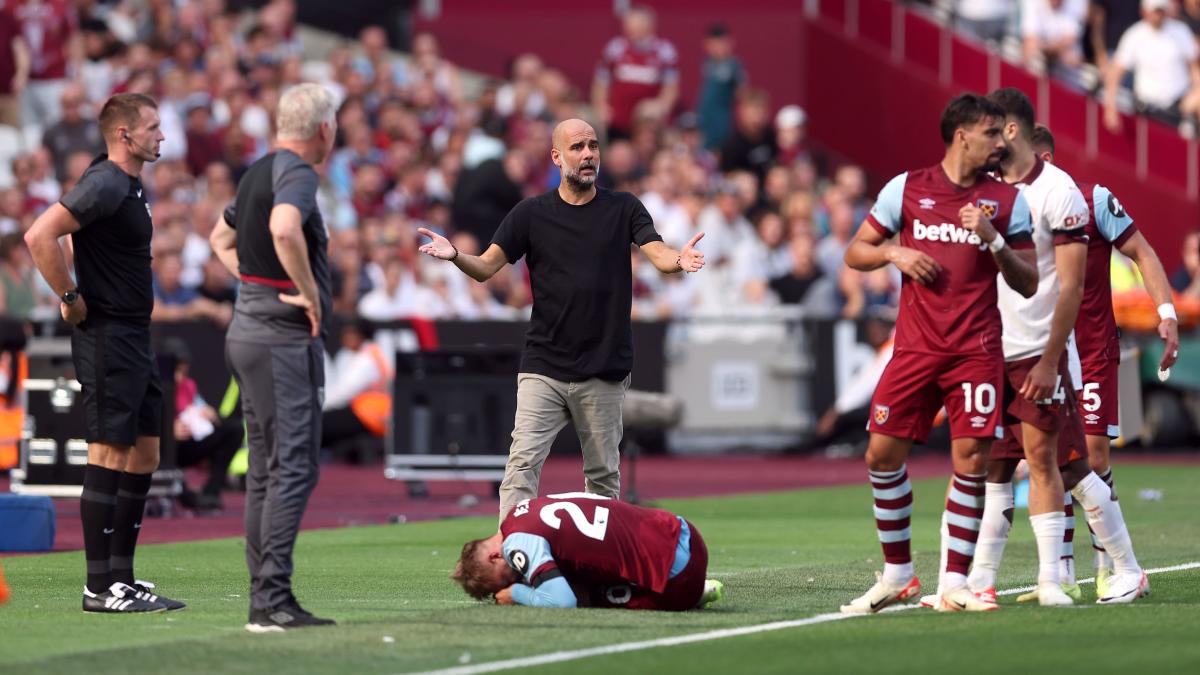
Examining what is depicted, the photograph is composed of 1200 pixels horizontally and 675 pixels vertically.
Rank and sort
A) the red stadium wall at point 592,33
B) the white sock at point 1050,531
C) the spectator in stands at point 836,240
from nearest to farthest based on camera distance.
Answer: the white sock at point 1050,531 < the spectator in stands at point 836,240 < the red stadium wall at point 592,33

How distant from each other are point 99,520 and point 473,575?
6.17ft

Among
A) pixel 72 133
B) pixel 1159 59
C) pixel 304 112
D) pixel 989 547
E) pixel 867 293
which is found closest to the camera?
pixel 304 112

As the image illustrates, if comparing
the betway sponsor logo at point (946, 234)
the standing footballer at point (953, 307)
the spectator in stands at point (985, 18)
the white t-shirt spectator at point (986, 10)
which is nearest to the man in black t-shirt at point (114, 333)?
the standing footballer at point (953, 307)

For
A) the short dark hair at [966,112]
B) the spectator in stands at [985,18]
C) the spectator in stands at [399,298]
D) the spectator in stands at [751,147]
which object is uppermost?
the spectator in stands at [985,18]

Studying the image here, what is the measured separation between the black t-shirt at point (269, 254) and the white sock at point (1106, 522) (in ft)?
12.4

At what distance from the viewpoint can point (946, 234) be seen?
939cm

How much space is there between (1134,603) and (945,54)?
21.7 metres

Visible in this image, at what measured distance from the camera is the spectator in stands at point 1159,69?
88.5 feet

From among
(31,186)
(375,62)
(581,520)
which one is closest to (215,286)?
(31,186)

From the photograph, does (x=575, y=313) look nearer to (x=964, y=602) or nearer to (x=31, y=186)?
(x=964, y=602)

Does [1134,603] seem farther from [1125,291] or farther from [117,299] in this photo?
[1125,291]

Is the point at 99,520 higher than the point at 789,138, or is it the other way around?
the point at 789,138

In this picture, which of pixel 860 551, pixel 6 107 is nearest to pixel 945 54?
pixel 6 107

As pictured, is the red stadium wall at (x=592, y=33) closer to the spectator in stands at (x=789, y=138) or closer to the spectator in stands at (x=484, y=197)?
the spectator in stands at (x=789, y=138)
